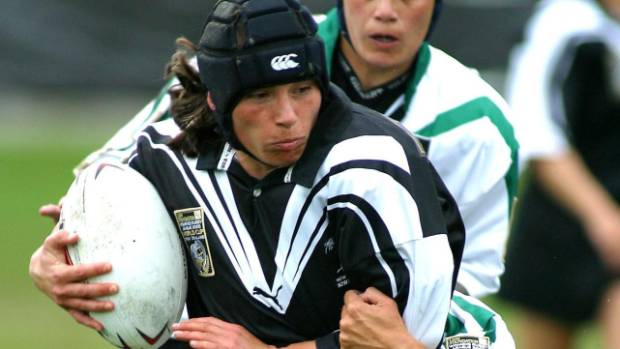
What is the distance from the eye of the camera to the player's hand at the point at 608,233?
24.1ft

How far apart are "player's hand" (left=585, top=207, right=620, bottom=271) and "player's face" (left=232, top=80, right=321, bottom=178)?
2.67 metres

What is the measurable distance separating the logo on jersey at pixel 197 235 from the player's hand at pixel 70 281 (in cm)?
35

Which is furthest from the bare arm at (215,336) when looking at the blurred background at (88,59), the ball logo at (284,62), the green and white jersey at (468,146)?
the blurred background at (88,59)

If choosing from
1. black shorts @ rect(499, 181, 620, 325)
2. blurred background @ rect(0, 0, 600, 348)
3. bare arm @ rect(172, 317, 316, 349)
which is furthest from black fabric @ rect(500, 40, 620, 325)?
blurred background @ rect(0, 0, 600, 348)

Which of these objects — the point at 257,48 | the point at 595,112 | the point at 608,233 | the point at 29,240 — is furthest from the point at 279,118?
the point at 29,240

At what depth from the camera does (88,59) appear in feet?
51.6

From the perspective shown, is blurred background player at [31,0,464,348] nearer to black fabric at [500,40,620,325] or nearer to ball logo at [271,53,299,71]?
ball logo at [271,53,299,71]

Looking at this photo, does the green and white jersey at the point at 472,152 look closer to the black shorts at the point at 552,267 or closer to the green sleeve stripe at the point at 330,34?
the green sleeve stripe at the point at 330,34

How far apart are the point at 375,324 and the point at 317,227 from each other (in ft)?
1.24

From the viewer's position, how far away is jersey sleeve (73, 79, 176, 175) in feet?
19.6

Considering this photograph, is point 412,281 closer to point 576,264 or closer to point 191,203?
point 191,203

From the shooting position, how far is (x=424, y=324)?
503 centimetres

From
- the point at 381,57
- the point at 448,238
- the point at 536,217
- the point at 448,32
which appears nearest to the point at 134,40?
the point at 448,32

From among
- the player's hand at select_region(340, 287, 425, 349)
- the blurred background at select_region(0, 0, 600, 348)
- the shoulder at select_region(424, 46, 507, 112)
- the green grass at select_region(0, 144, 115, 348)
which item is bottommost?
A: the green grass at select_region(0, 144, 115, 348)
